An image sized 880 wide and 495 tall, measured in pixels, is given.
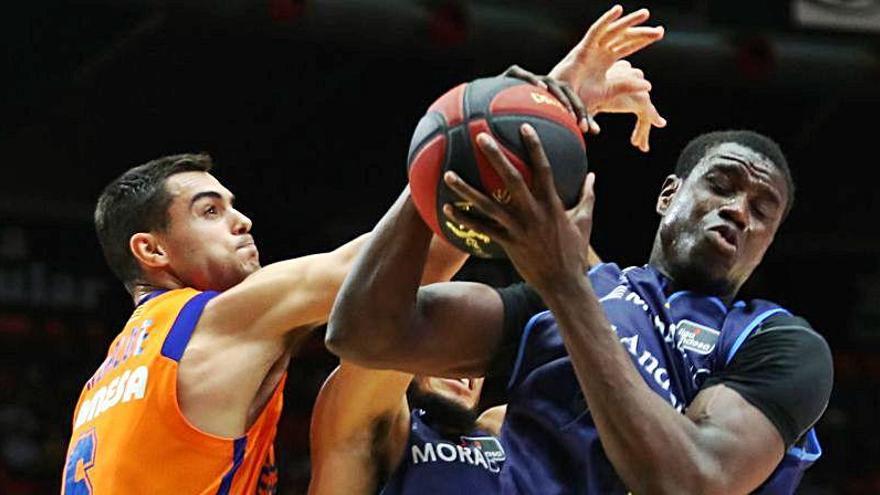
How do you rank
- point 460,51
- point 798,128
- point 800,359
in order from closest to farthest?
point 800,359
point 460,51
point 798,128

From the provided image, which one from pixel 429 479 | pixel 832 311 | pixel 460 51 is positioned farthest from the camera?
pixel 832 311

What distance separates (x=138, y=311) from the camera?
3.93 m

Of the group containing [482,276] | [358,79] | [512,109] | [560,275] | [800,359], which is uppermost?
[512,109]

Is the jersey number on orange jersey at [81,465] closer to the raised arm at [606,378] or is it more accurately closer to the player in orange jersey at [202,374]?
the player in orange jersey at [202,374]

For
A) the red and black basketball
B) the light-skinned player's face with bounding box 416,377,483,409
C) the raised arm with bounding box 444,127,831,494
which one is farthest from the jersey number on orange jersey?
the raised arm with bounding box 444,127,831,494

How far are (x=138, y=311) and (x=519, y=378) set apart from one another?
149 cm

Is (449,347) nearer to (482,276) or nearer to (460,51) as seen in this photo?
(460,51)

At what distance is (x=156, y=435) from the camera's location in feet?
12.0

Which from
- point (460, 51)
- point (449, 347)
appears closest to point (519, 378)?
point (449, 347)

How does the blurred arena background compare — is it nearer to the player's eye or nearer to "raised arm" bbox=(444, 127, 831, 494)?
the player's eye

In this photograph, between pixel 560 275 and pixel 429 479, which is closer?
pixel 560 275

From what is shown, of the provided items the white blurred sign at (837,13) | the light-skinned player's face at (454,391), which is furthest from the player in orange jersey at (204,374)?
the white blurred sign at (837,13)

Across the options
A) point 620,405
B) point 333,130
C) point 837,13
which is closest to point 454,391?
point 620,405

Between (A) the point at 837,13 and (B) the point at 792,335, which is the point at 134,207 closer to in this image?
(B) the point at 792,335
